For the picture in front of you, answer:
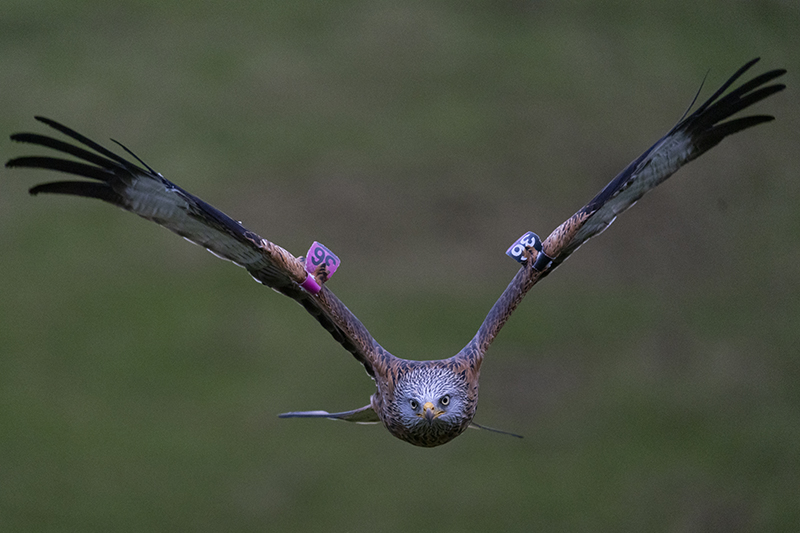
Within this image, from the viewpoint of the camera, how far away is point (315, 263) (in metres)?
3.00

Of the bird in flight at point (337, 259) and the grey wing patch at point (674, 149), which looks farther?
the grey wing patch at point (674, 149)

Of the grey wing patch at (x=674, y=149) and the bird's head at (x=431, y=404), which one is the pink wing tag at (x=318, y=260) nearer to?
the bird's head at (x=431, y=404)

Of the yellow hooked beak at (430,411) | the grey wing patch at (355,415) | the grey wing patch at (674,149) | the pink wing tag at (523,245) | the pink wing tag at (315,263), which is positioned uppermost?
the grey wing patch at (674,149)

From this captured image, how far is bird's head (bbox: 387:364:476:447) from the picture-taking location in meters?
2.93

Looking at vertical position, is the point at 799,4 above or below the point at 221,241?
above

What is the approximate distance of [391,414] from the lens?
120 inches

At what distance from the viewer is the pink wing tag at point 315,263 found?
297cm

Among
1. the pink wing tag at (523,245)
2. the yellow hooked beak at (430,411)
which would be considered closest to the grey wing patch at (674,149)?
the pink wing tag at (523,245)

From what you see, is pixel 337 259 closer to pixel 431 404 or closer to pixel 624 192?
pixel 431 404

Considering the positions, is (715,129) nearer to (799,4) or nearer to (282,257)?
(282,257)

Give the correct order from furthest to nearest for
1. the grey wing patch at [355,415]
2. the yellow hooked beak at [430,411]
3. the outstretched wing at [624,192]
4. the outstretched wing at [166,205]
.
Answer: the grey wing patch at [355,415] < the outstretched wing at [624,192] < the yellow hooked beak at [430,411] < the outstretched wing at [166,205]

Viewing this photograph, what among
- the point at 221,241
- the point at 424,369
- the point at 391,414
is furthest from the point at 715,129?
the point at 221,241

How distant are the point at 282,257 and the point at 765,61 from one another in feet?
25.2

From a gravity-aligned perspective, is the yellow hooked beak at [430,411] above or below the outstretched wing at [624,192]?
Answer: below
